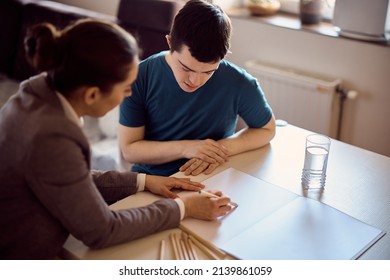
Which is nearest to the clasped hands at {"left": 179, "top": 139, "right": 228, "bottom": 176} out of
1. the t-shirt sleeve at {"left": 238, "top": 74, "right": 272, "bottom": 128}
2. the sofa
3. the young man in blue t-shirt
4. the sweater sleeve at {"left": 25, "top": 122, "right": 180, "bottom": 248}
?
the young man in blue t-shirt

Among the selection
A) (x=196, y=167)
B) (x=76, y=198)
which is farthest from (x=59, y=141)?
(x=196, y=167)

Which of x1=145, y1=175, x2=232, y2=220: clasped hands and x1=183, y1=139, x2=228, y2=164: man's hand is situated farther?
x1=183, y1=139, x2=228, y2=164: man's hand

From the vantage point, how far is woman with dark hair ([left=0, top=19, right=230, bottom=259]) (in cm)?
109

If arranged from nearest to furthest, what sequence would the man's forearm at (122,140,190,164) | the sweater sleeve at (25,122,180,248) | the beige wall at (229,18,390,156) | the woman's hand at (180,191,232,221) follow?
the sweater sleeve at (25,122,180,248)
the woman's hand at (180,191,232,221)
the man's forearm at (122,140,190,164)
the beige wall at (229,18,390,156)

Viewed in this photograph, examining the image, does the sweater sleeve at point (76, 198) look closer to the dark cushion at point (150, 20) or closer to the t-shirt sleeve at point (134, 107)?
the t-shirt sleeve at point (134, 107)

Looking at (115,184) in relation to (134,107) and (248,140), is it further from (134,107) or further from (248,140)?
(248,140)

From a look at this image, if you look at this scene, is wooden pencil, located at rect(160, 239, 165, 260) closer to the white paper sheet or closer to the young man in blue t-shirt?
the white paper sheet

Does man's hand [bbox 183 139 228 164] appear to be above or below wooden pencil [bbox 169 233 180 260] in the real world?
above

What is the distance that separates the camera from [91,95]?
1162mm

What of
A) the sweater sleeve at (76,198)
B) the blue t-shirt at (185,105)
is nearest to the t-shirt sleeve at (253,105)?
the blue t-shirt at (185,105)

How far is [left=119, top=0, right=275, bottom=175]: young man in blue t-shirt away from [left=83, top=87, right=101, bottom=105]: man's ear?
1.36ft

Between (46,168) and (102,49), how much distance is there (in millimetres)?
257

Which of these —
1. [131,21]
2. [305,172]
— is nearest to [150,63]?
[305,172]

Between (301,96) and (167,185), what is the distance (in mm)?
1399
